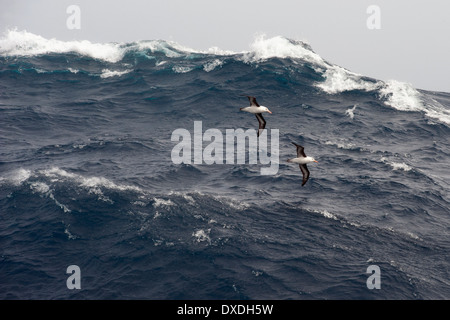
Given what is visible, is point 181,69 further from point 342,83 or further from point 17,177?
point 17,177

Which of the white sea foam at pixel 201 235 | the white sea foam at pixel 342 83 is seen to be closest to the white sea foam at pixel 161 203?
the white sea foam at pixel 201 235

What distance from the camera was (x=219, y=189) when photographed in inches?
1366

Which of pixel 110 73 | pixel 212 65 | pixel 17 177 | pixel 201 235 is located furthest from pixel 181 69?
pixel 201 235

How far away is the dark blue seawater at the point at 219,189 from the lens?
2455cm

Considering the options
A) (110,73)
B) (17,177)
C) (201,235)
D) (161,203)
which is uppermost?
(110,73)

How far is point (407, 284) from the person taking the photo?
963 inches

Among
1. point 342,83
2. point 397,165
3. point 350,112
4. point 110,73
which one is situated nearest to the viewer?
point 397,165

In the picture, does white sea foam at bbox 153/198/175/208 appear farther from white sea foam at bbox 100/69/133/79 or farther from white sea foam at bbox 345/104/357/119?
white sea foam at bbox 100/69/133/79

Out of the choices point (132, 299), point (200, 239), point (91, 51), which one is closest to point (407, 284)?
point (200, 239)

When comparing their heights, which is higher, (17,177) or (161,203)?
(17,177)

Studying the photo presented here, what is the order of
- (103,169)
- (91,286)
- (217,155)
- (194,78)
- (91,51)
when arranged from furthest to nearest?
1. (91,51)
2. (194,78)
3. (217,155)
4. (103,169)
5. (91,286)

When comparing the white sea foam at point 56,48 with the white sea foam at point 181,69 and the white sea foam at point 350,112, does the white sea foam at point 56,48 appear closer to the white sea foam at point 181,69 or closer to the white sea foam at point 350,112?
the white sea foam at point 181,69
